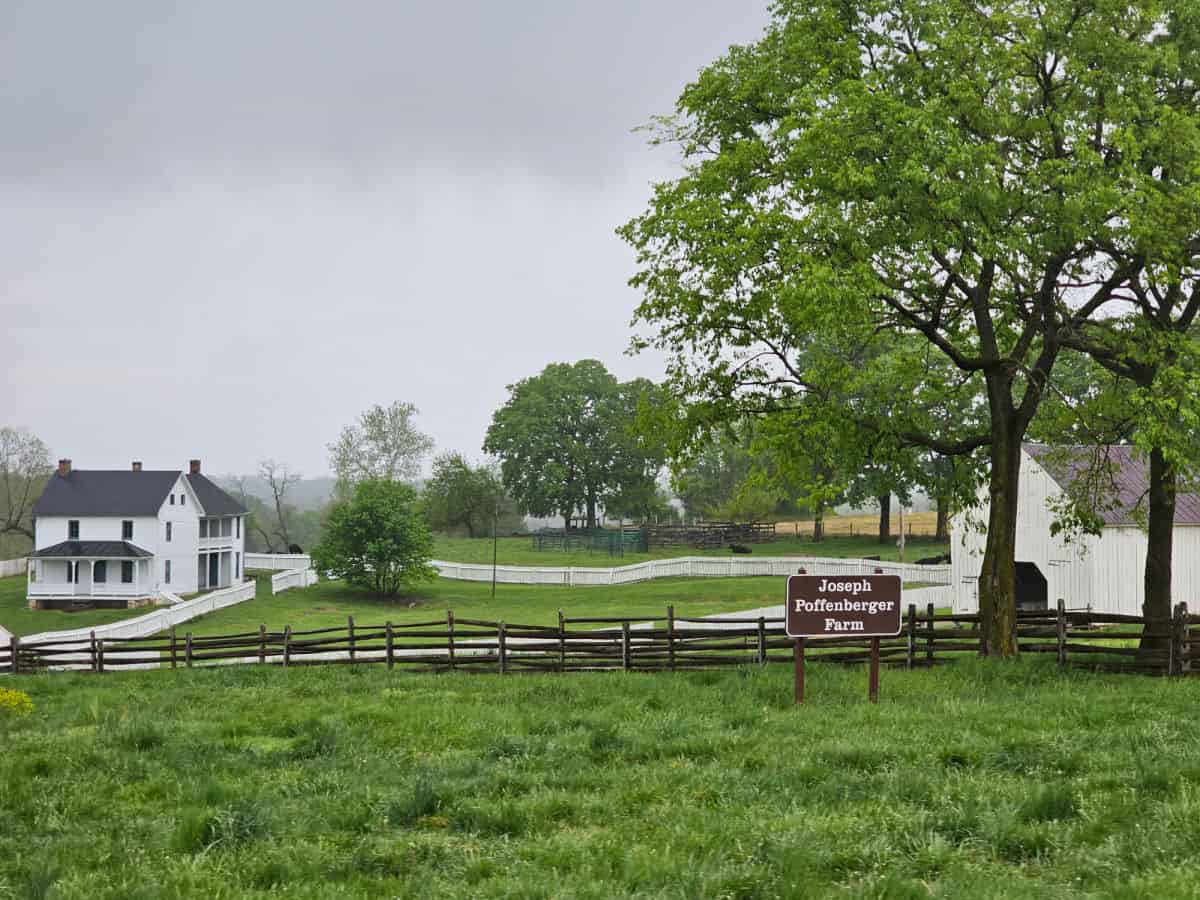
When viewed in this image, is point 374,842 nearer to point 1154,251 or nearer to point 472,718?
point 472,718

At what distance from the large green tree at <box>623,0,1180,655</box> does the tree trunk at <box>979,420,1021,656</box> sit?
4cm

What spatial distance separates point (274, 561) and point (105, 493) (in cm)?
1951

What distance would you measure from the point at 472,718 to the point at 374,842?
661cm

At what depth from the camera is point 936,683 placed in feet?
65.2

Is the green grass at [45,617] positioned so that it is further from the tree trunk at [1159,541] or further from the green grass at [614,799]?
the tree trunk at [1159,541]

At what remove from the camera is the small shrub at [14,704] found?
60.4 feet

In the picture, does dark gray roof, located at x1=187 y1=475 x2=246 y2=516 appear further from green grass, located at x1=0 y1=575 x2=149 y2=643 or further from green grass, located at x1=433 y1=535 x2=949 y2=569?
green grass, located at x1=433 y1=535 x2=949 y2=569

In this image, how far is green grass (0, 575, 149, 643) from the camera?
200 ft

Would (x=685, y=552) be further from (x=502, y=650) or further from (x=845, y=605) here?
(x=845, y=605)

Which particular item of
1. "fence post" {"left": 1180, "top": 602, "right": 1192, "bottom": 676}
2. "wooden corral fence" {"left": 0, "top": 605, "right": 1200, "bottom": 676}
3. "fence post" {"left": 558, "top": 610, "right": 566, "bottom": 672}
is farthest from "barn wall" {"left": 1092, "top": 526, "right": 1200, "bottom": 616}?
"fence post" {"left": 558, "top": 610, "right": 566, "bottom": 672}

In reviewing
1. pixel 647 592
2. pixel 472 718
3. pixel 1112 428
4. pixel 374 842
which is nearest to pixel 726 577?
pixel 647 592

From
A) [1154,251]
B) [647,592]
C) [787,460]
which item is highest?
[1154,251]

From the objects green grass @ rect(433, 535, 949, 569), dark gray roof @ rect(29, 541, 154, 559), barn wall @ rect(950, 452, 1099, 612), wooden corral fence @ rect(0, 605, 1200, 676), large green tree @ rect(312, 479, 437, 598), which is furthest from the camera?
green grass @ rect(433, 535, 949, 569)

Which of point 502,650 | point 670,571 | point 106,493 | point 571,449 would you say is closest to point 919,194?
point 502,650
